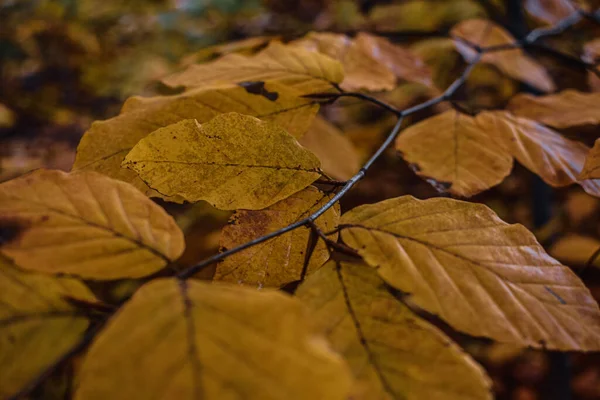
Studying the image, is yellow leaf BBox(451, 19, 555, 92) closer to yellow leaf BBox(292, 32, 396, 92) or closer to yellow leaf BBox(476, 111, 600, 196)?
yellow leaf BBox(292, 32, 396, 92)

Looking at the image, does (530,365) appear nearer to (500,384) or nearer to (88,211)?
(500,384)

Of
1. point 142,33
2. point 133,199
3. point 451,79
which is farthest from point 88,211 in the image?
point 142,33

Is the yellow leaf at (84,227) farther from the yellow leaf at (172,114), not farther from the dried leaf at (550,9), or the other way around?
the dried leaf at (550,9)

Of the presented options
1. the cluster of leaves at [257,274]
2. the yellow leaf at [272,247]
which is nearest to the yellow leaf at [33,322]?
the cluster of leaves at [257,274]

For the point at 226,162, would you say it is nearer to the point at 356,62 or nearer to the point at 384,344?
the point at 384,344

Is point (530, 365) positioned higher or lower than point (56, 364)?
lower

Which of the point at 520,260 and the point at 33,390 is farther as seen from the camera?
the point at 520,260

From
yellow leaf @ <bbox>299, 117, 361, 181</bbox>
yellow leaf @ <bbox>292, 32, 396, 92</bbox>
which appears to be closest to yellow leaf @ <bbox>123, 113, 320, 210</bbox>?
yellow leaf @ <bbox>292, 32, 396, 92</bbox>
